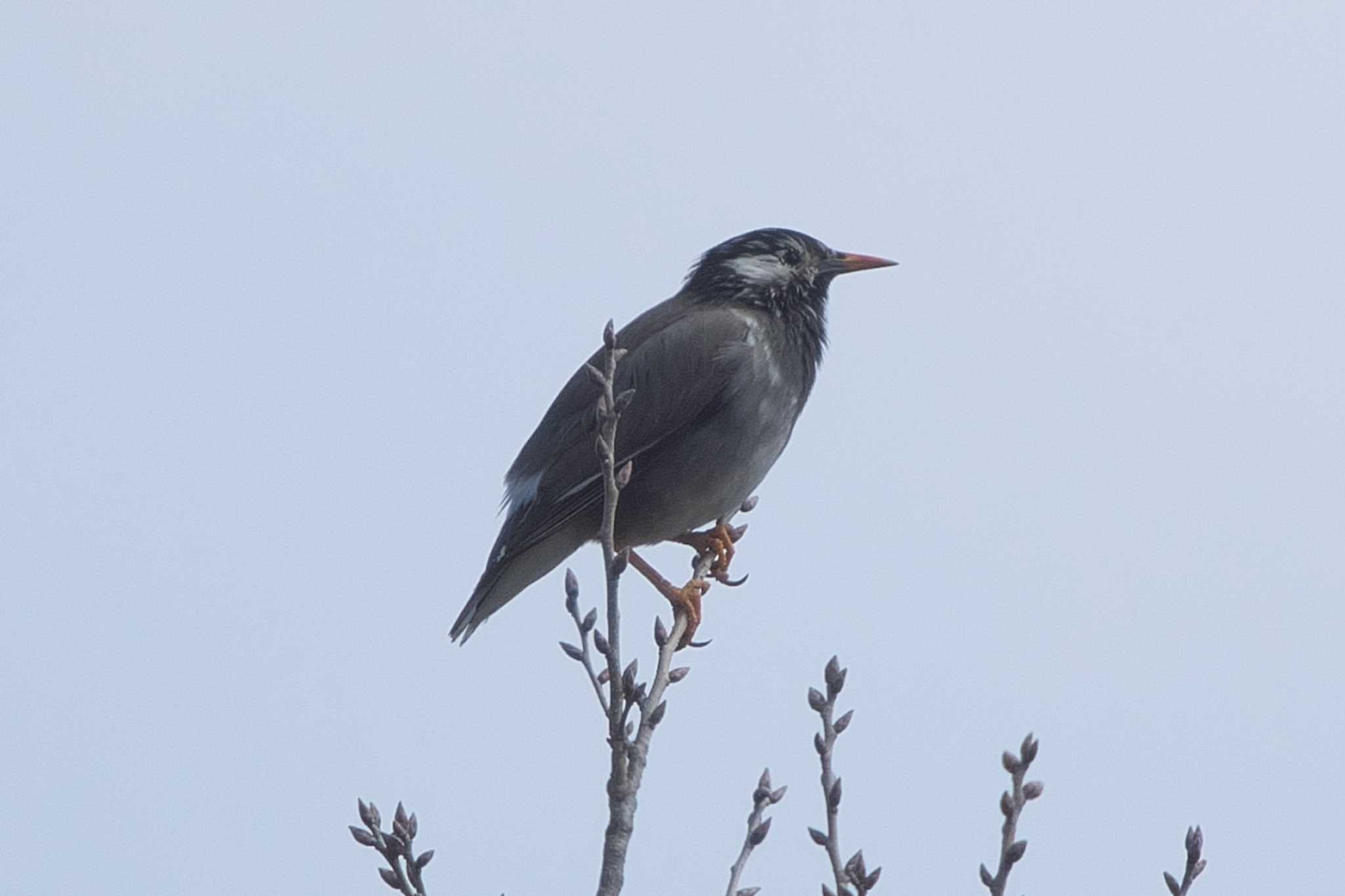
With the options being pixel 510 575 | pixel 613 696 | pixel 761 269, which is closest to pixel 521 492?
pixel 510 575

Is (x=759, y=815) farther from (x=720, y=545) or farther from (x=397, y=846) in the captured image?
(x=720, y=545)

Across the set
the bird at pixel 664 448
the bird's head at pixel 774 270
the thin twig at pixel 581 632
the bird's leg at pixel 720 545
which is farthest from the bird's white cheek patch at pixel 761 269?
the thin twig at pixel 581 632

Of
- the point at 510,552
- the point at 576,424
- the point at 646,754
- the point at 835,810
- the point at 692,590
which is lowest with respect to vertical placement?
the point at 835,810

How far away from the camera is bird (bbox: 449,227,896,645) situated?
7430mm

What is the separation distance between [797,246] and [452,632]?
268cm

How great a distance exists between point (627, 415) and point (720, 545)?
29.7 inches

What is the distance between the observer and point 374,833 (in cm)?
407

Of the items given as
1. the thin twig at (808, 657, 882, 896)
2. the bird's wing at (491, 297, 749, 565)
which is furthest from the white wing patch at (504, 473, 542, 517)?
the thin twig at (808, 657, 882, 896)

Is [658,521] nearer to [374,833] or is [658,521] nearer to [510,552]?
[510,552]

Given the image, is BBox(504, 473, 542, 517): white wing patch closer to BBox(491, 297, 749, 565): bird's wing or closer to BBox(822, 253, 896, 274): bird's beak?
BBox(491, 297, 749, 565): bird's wing

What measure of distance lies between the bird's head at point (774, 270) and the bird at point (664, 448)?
11.9 inches

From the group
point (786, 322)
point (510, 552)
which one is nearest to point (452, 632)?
point (510, 552)

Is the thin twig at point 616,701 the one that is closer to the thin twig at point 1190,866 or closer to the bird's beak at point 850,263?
the thin twig at point 1190,866

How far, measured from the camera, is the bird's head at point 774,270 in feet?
27.4
